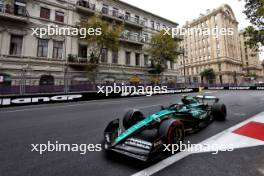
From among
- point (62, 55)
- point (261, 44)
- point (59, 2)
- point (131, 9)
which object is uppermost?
point (131, 9)

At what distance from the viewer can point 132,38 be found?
21.1 m

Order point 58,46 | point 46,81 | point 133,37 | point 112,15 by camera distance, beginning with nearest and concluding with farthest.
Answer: point 46,81 < point 58,46 < point 112,15 < point 133,37

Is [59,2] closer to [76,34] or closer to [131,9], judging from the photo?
[76,34]

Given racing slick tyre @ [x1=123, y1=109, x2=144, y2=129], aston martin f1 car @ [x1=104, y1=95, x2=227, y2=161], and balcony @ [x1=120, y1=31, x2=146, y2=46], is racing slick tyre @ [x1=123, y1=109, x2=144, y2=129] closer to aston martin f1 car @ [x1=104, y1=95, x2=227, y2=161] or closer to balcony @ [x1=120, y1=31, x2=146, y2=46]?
aston martin f1 car @ [x1=104, y1=95, x2=227, y2=161]

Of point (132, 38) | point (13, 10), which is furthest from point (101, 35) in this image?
point (13, 10)

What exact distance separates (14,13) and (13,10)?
285 mm

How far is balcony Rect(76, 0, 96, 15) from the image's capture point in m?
16.3

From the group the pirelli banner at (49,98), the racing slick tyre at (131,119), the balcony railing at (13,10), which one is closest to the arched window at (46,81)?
the pirelli banner at (49,98)

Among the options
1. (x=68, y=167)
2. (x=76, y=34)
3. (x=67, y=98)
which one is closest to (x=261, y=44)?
(x=68, y=167)

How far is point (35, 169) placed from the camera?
174 cm

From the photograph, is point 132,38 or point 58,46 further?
point 132,38

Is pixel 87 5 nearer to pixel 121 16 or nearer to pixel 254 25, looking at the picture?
pixel 121 16

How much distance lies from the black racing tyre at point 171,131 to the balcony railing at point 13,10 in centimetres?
1785

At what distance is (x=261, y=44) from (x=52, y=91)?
12923mm
